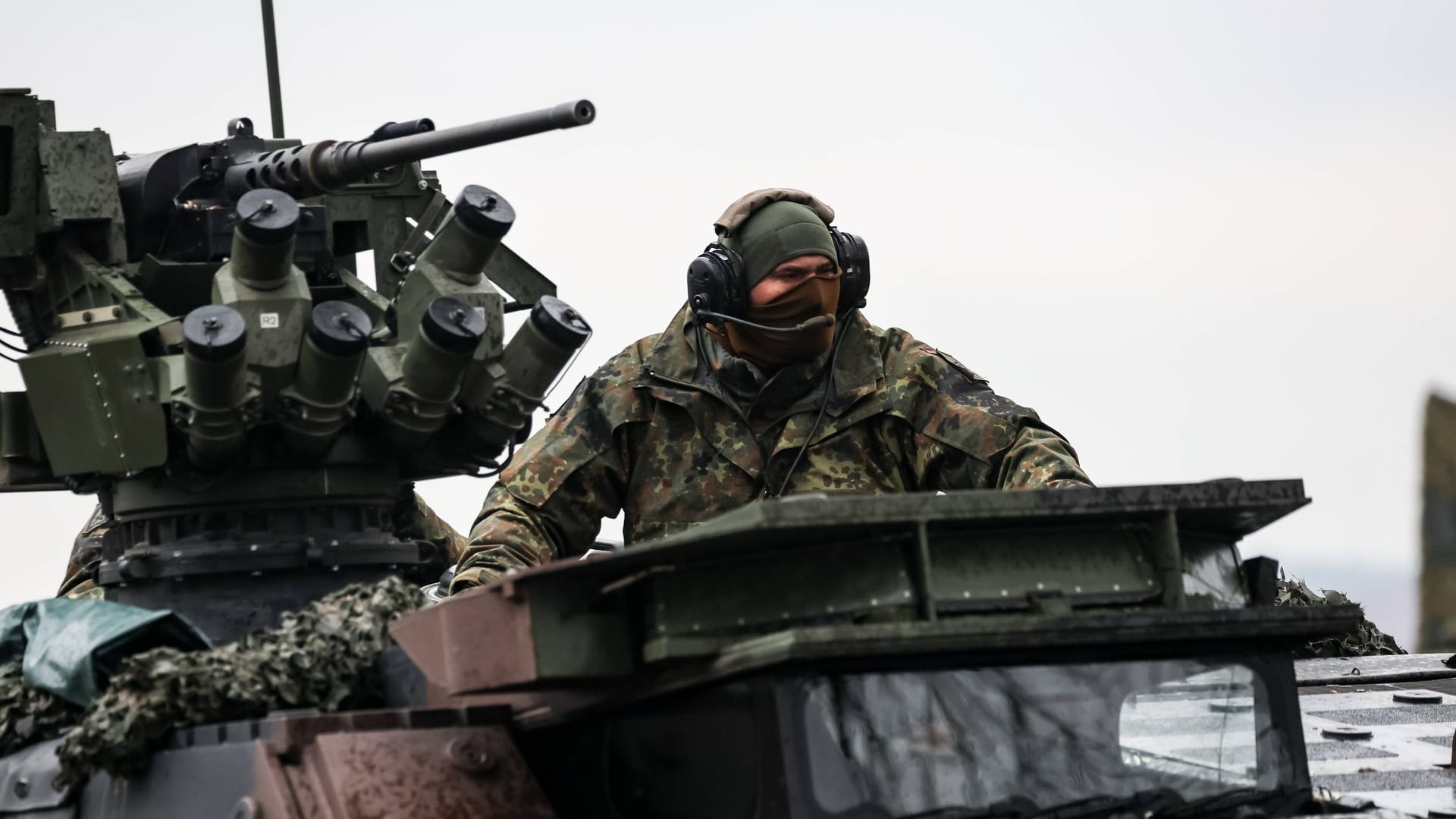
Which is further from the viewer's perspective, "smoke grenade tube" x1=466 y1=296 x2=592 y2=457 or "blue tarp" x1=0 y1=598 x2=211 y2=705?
"smoke grenade tube" x1=466 y1=296 x2=592 y2=457

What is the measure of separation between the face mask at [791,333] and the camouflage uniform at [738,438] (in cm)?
8

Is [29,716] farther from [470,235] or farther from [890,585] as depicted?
[890,585]

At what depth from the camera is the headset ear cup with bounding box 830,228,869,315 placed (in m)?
8.19

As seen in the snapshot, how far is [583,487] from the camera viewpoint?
8.05 meters

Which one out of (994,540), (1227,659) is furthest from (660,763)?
(1227,659)

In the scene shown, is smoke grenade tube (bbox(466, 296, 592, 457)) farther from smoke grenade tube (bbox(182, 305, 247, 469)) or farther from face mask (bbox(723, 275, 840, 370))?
smoke grenade tube (bbox(182, 305, 247, 469))

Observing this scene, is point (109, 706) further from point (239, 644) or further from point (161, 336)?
point (161, 336)

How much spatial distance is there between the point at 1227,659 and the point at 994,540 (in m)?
0.75

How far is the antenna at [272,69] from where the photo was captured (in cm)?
980

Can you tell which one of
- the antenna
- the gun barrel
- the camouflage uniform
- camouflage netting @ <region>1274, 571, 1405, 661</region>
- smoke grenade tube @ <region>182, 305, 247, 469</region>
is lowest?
camouflage netting @ <region>1274, 571, 1405, 661</region>

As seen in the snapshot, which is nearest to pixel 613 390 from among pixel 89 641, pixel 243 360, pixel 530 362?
pixel 530 362

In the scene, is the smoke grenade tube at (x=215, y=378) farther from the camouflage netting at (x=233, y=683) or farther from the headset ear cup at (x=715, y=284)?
the headset ear cup at (x=715, y=284)

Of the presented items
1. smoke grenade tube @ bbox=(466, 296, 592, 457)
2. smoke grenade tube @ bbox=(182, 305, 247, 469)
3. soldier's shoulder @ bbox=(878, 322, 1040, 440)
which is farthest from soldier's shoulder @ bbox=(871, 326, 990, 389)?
smoke grenade tube @ bbox=(182, 305, 247, 469)

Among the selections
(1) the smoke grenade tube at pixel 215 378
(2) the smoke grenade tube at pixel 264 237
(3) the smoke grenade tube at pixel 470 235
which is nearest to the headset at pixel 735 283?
(3) the smoke grenade tube at pixel 470 235
